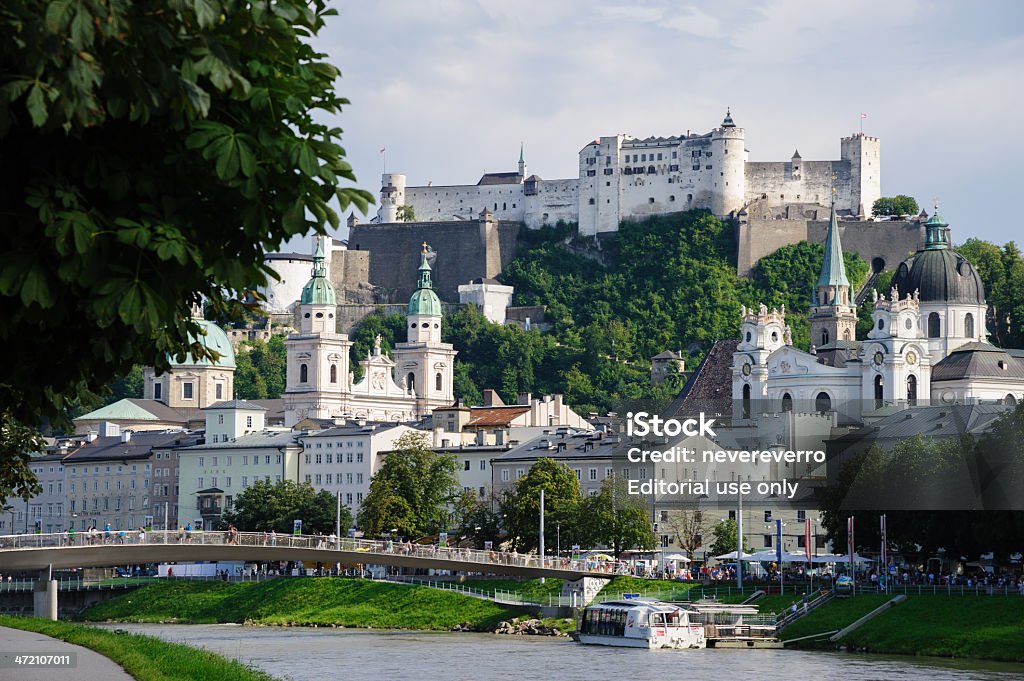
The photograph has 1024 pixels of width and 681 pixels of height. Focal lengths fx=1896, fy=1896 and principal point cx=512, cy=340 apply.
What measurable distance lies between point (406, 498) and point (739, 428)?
18090mm

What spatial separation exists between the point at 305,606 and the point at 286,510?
18.3 meters

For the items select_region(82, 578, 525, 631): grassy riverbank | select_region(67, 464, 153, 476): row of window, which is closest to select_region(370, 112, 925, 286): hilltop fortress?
select_region(67, 464, 153, 476): row of window

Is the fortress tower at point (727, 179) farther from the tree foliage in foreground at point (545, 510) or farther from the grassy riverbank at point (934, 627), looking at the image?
the grassy riverbank at point (934, 627)

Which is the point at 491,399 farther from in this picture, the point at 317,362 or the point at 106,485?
the point at 106,485

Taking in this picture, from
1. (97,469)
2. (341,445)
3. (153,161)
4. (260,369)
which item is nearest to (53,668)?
(153,161)

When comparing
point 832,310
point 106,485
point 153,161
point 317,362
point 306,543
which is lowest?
point 306,543

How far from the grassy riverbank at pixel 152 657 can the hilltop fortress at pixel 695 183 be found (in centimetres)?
11454

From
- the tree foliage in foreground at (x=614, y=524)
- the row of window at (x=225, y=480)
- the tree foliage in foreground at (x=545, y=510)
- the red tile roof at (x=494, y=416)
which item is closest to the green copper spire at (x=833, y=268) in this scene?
the red tile roof at (x=494, y=416)

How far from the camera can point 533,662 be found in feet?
146

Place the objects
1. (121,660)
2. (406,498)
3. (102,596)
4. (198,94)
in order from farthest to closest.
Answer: (406,498) < (102,596) < (121,660) < (198,94)

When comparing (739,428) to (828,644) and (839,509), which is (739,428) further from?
(828,644)

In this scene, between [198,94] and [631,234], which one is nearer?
[198,94]

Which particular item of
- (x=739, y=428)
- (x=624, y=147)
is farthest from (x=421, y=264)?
(x=739, y=428)

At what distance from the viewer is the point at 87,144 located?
10656mm
